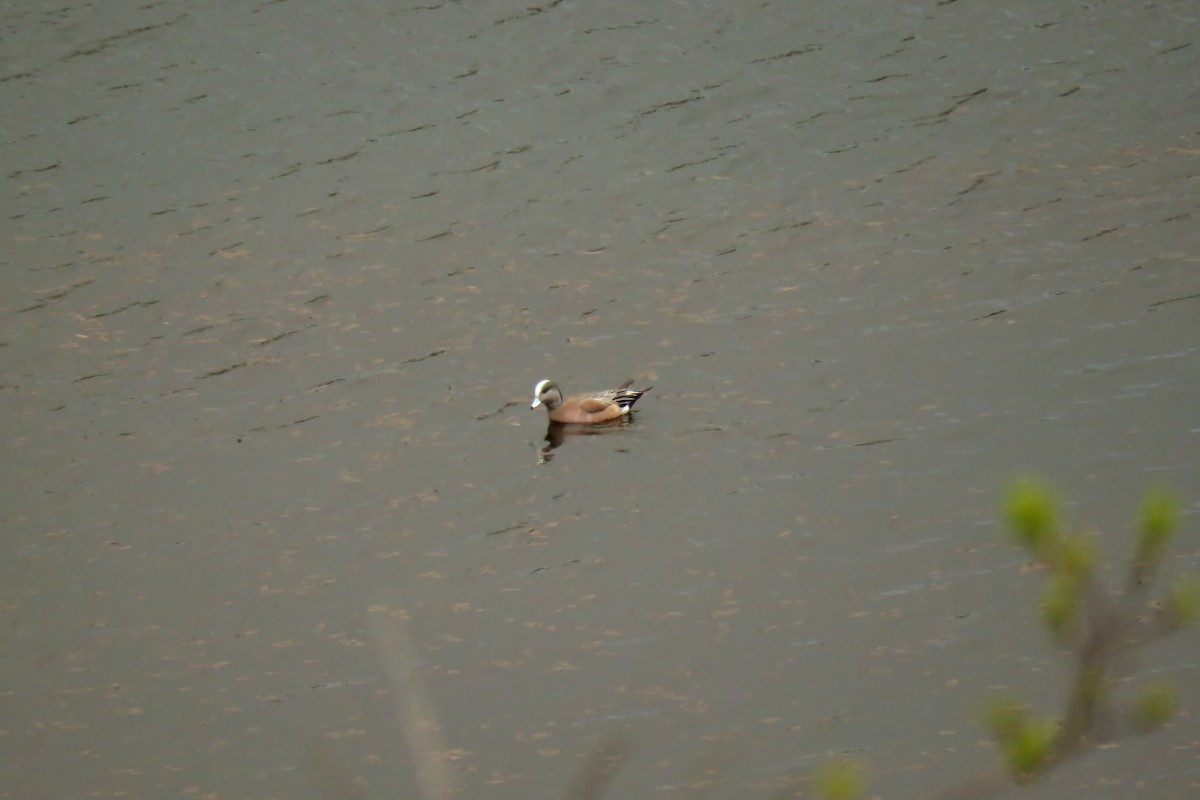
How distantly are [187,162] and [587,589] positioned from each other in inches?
425

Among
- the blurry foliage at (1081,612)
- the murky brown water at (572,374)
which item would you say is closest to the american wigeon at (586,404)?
the murky brown water at (572,374)

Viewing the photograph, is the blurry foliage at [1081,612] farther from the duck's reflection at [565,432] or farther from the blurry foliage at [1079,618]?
the duck's reflection at [565,432]

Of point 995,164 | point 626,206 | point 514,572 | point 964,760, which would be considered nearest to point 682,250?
point 626,206

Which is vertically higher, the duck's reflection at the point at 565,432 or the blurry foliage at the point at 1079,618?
the duck's reflection at the point at 565,432

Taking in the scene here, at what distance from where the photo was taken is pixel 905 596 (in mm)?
11094

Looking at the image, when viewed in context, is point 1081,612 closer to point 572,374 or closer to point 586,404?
point 586,404

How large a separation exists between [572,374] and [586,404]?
0.97 meters

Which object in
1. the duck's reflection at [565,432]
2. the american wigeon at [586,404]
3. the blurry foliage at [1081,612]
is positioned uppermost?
the american wigeon at [586,404]

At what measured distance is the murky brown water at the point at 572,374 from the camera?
1062cm

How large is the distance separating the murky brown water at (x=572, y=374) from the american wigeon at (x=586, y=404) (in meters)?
0.22

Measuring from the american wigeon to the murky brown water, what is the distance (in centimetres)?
22

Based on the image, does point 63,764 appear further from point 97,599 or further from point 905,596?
point 905,596

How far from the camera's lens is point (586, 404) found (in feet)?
46.8

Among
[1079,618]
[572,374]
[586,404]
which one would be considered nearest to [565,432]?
[586,404]
